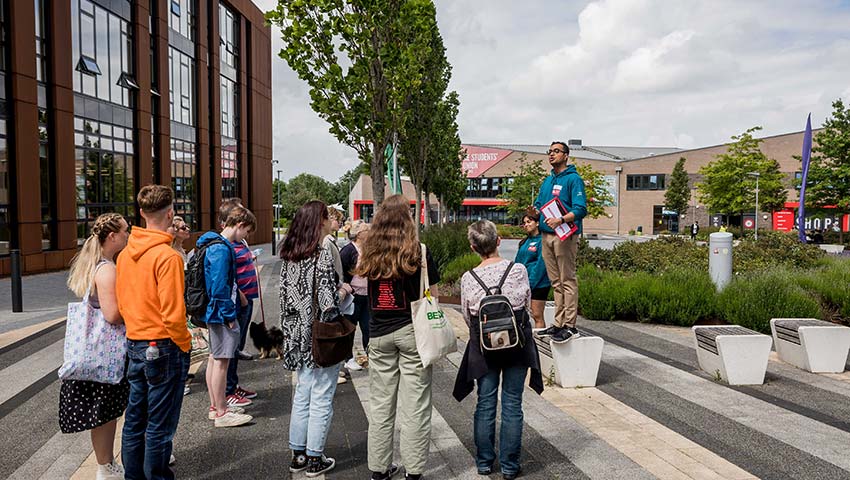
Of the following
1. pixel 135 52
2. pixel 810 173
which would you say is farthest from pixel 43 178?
pixel 810 173

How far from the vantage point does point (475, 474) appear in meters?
4.51

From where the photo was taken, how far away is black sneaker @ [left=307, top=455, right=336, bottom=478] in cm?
449

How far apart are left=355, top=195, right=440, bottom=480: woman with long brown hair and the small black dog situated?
11.7ft

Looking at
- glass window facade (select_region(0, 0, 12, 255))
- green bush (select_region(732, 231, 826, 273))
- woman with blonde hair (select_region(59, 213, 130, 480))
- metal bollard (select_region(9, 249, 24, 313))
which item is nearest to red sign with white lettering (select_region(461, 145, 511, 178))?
green bush (select_region(732, 231, 826, 273))

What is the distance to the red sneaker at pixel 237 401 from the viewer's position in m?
6.03

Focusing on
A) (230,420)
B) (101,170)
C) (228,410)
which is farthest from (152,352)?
(101,170)

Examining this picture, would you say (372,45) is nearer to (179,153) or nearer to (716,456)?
(716,456)

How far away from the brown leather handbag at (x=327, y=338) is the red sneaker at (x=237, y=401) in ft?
6.49

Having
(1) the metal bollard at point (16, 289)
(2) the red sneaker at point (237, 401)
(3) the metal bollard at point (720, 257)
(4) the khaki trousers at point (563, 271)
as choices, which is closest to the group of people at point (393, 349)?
(2) the red sneaker at point (237, 401)

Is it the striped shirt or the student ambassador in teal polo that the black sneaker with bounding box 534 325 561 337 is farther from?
the striped shirt

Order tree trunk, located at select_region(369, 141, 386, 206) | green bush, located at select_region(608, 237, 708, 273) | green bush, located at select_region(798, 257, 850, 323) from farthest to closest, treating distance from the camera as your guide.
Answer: green bush, located at select_region(608, 237, 708, 273), tree trunk, located at select_region(369, 141, 386, 206), green bush, located at select_region(798, 257, 850, 323)

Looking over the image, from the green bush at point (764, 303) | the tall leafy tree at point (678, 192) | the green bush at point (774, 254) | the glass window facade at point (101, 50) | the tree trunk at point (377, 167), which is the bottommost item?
the green bush at point (764, 303)

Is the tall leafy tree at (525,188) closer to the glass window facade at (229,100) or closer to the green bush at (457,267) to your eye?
the glass window facade at (229,100)

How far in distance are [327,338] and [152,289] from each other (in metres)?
1.15
